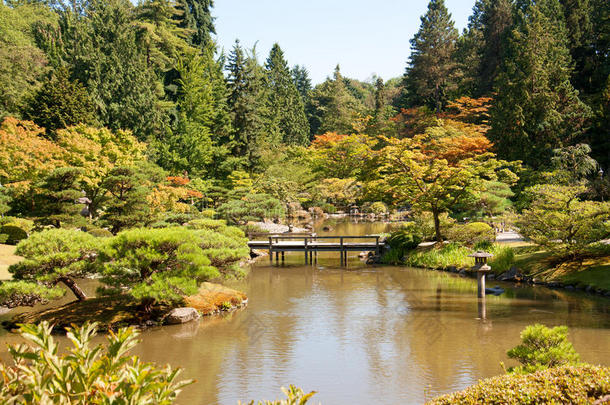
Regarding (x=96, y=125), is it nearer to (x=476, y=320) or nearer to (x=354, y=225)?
(x=354, y=225)

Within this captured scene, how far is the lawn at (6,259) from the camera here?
1848 cm

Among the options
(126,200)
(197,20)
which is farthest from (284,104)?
(126,200)

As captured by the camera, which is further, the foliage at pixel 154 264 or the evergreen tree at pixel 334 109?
the evergreen tree at pixel 334 109

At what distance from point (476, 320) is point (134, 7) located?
1770 inches

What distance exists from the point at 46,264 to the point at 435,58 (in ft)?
142

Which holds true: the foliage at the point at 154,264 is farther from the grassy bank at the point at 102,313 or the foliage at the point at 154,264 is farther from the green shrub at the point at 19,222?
the green shrub at the point at 19,222

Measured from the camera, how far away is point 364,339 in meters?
12.9

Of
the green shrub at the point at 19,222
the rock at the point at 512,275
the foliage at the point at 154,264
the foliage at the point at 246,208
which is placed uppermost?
the foliage at the point at 246,208

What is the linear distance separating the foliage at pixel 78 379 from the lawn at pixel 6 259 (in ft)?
55.1

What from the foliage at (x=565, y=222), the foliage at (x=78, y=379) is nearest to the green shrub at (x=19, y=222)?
the foliage at (x=78, y=379)

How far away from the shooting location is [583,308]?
49.2 ft

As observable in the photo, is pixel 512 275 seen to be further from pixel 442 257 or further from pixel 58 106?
pixel 58 106

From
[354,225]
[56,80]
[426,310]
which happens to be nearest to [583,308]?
[426,310]

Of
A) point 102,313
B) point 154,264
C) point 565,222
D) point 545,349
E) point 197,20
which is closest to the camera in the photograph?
point 545,349
